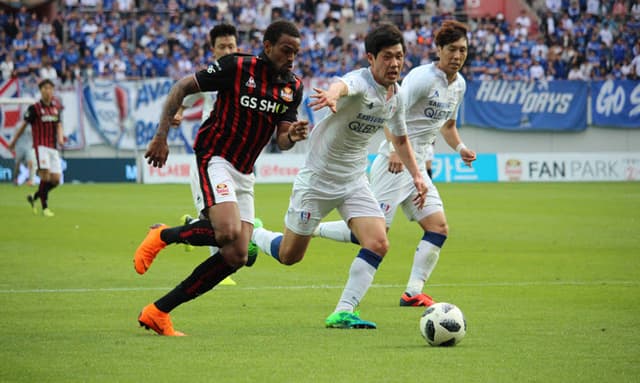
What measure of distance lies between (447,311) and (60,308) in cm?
364

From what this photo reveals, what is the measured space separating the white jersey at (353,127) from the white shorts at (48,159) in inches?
A: 535

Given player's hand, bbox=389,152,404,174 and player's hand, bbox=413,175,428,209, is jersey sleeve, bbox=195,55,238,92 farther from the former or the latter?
player's hand, bbox=389,152,404,174

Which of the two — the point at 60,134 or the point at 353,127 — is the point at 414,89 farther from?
the point at 60,134

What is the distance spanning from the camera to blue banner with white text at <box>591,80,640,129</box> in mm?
37375

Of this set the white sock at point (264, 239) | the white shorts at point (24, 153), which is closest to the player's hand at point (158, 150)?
the white sock at point (264, 239)

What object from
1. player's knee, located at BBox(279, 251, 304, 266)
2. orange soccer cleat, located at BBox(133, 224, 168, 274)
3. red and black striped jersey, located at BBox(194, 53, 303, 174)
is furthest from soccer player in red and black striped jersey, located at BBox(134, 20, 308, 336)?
player's knee, located at BBox(279, 251, 304, 266)

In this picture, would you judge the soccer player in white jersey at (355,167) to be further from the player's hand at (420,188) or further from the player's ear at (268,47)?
the player's ear at (268,47)

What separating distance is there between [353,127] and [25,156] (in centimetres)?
2641

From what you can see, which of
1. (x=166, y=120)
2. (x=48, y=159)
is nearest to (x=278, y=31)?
(x=166, y=120)

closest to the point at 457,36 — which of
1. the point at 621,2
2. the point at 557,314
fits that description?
the point at 557,314

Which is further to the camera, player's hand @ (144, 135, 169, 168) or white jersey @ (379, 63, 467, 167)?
white jersey @ (379, 63, 467, 167)

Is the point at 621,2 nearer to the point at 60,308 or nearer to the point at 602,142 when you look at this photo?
the point at 602,142

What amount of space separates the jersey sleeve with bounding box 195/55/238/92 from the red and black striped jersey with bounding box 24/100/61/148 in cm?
1429

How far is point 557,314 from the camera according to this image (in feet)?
28.1
